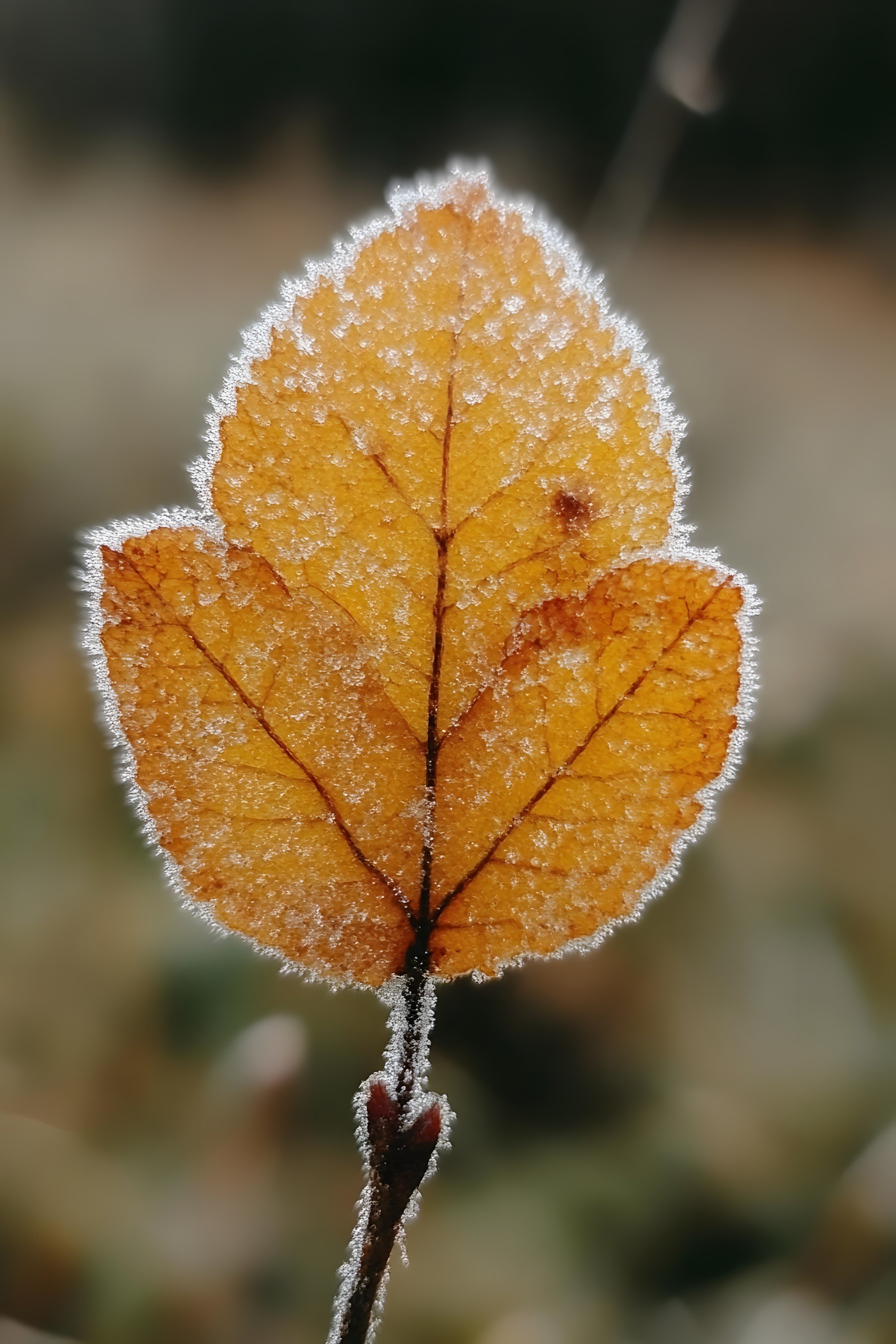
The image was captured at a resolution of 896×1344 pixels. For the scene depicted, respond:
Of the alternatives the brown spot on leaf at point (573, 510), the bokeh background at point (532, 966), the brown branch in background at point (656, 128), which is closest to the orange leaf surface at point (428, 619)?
the brown spot on leaf at point (573, 510)

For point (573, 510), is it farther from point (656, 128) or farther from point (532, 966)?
point (656, 128)

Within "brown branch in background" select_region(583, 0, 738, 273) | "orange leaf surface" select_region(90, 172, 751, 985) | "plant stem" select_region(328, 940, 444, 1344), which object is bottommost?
"plant stem" select_region(328, 940, 444, 1344)

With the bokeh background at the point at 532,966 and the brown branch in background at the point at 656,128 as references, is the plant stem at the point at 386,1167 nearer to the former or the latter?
the bokeh background at the point at 532,966

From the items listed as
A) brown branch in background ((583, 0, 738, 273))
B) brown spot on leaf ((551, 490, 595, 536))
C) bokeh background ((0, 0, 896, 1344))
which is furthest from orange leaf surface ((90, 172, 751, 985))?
brown branch in background ((583, 0, 738, 273))

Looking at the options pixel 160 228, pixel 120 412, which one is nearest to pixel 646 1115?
pixel 120 412

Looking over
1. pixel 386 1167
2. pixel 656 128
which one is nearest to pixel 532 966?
pixel 386 1167

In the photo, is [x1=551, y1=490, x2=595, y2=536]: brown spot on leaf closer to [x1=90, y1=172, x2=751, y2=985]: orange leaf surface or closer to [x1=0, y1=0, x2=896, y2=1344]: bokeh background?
[x1=90, y1=172, x2=751, y2=985]: orange leaf surface
